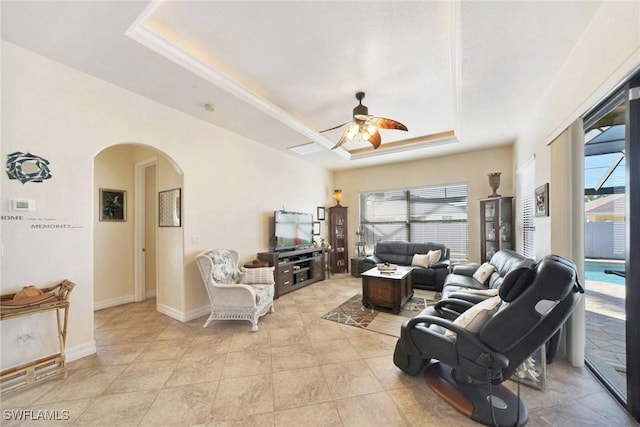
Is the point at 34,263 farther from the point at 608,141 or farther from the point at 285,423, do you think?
the point at 608,141

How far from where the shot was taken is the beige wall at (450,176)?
4965 millimetres

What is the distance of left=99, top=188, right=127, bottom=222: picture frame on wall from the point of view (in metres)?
3.82

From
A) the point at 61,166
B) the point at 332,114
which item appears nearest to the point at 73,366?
the point at 61,166

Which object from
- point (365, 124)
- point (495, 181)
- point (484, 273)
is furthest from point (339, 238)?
point (365, 124)

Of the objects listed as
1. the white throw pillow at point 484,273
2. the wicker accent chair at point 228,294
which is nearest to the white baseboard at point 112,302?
the wicker accent chair at point 228,294

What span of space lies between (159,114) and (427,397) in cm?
404

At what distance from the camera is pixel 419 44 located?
218cm

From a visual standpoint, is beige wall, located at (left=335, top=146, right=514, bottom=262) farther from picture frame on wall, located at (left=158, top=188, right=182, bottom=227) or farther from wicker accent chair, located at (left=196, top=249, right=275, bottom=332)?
picture frame on wall, located at (left=158, top=188, right=182, bottom=227)

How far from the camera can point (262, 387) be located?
1.96m

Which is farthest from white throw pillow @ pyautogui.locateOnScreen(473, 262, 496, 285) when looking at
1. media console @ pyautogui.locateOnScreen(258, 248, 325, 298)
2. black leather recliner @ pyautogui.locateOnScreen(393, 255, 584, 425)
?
media console @ pyautogui.locateOnScreen(258, 248, 325, 298)

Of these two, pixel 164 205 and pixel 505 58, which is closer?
pixel 505 58

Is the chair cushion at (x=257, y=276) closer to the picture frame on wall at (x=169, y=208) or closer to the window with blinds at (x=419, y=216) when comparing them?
the picture frame on wall at (x=169, y=208)

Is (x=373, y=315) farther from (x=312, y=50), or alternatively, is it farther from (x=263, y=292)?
(x=312, y=50)

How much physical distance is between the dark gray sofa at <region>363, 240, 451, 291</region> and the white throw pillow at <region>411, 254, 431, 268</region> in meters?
0.11
